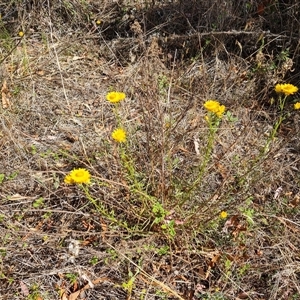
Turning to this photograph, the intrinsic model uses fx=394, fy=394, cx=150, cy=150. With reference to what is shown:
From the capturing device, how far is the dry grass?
1961 millimetres

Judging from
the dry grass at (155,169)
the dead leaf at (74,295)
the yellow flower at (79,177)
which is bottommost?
the dead leaf at (74,295)

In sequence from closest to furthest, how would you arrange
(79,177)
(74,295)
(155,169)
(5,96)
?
(79,177) < (74,295) < (155,169) < (5,96)

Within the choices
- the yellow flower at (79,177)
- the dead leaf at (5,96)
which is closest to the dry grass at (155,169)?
the dead leaf at (5,96)

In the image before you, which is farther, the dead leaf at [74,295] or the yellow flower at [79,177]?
the dead leaf at [74,295]

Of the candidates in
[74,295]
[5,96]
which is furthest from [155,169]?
[5,96]

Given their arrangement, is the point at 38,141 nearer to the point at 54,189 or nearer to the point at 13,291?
the point at 54,189

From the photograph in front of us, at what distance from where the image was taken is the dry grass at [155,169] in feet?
6.43

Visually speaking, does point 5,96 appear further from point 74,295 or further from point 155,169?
point 74,295

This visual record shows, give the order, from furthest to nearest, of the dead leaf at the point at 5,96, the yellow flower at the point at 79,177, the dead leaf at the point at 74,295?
1. the dead leaf at the point at 5,96
2. the dead leaf at the point at 74,295
3. the yellow flower at the point at 79,177

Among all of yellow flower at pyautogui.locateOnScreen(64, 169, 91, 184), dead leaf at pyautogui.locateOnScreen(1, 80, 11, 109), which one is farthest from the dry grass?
yellow flower at pyautogui.locateOnScreen(64, 169, 91, 184)

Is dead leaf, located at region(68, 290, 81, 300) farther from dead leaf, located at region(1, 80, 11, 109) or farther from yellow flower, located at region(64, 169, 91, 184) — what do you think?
dead leaf, located at region(1, 80, 11, 109)

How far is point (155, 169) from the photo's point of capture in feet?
7.00

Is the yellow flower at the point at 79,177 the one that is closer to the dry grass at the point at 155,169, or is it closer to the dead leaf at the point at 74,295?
the dry grass at the point at 155,169

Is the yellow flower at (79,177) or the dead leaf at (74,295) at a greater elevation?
the yellow flower at (79,177)
